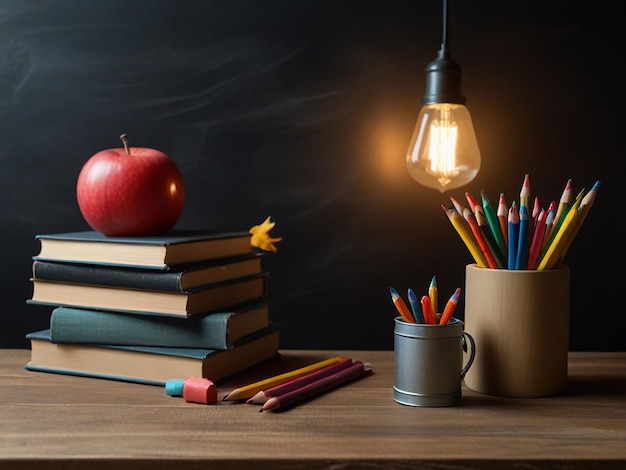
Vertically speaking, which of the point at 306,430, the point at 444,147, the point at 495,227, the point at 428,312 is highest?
the point at 444,147

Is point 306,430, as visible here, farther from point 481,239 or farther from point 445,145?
point 445,145

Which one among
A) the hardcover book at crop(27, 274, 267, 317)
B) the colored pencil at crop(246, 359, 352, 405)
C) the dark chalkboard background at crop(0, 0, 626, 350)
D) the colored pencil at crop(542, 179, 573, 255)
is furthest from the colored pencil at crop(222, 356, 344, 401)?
the colored pencil at crop(542, 179, 573, 255)

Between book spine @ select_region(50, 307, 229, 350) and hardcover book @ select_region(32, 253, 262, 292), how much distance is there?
0.05m

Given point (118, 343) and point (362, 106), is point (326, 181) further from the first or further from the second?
point (118, 343)

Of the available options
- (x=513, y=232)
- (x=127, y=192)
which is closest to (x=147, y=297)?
(x=127, y=192)

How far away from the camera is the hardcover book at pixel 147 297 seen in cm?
92

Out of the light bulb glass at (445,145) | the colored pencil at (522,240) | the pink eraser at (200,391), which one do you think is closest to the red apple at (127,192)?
→ the pink eraser at (200,391)

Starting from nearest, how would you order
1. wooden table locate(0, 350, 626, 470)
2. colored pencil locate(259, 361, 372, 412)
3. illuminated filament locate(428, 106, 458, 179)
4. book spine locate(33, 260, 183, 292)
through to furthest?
wooden table locate(0, 350, 626, 470) → colored pencil locate(259, 361, 372, 412) → book spine locate(33, 260, 183, 292) → illuminated filament locate(428, 106, 458, 179)

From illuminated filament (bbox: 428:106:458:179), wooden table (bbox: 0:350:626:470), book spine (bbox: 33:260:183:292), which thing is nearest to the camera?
wooden table (bbox: 0:350:626:470)

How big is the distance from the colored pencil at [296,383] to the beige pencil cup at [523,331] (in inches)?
7.7

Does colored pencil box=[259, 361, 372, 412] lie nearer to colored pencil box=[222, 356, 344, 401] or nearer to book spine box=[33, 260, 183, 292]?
colored pencil box=[222, 356, 344, 401]

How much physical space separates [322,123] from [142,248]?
0.40m

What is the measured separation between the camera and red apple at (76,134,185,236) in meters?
0.98

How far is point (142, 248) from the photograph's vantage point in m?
0.93
